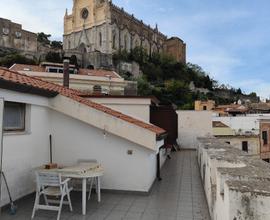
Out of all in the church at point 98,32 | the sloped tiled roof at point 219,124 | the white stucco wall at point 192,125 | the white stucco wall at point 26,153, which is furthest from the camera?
the church at point 98,32

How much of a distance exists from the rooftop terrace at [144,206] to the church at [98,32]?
56846 mm

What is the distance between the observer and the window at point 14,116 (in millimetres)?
6477

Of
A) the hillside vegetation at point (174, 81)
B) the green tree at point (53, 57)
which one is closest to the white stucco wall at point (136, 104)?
the hillside vegetation at point (174, 81)

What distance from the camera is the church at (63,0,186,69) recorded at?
64.6 meters

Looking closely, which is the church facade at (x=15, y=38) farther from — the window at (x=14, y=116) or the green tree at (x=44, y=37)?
the window at (x=14, y=116)

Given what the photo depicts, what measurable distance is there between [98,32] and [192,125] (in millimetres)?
54446

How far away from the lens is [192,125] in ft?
77.5

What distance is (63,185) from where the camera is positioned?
5.74m

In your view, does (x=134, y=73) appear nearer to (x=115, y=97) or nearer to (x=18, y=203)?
(x=115, y=97)

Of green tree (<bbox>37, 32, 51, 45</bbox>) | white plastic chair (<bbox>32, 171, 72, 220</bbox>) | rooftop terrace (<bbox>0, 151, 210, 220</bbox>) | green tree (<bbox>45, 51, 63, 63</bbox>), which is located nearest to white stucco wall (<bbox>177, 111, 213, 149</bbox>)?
rooftop terrace (<bbox>0, 151, 210, 220</bbox>)

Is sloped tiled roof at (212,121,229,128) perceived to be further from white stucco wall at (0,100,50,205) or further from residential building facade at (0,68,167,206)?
white stucco wall at (0,100,50,205)

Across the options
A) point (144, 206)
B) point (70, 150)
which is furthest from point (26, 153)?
point (144, 206)

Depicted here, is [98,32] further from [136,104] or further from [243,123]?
[136,104]

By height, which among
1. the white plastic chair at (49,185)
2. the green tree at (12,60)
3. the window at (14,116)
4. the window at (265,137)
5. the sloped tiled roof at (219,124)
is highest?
the green tree at (12,60)
